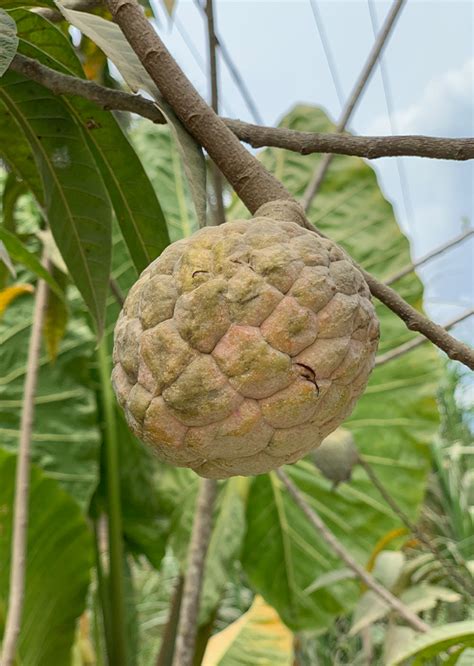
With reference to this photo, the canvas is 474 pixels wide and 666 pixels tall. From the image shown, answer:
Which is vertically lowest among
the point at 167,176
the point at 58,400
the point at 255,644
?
the point at 255,644

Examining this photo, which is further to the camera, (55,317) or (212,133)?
(55,317)

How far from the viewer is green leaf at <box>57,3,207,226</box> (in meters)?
0.58

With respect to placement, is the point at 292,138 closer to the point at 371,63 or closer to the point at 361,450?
the point at 371,63

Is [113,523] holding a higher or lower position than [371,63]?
lower

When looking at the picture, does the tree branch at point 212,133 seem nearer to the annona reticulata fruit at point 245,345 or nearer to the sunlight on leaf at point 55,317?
the annona reticulata fruit at point 245,345

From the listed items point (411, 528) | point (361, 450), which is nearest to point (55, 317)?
point (411, 528)

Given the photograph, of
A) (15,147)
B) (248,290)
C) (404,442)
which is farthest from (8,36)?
(404,442)

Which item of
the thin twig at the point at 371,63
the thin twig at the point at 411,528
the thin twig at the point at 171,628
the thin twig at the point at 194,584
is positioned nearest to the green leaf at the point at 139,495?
the thin twig at the point at 171,628

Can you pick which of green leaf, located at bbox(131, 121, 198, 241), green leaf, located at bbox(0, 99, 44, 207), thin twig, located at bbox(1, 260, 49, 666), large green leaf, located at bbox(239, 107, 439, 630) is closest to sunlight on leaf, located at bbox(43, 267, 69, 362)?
thin twig, located at bbox(1, 260, 49, 666)

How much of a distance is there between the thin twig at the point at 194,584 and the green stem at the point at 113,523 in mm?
839

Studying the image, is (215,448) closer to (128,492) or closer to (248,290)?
(248,290)

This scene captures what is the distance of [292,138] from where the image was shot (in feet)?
1.90

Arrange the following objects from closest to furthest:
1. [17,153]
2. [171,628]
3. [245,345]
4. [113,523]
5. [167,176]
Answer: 1. [245,345]
2. [17,153]
3. [171,628]
4. [113,523]
5. [167,176]

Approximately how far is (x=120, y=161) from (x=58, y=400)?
5.88 feet
